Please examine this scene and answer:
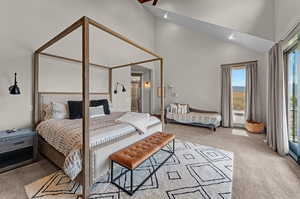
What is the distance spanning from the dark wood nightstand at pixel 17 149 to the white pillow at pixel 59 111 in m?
0.54

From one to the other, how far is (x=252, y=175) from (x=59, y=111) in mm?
3838

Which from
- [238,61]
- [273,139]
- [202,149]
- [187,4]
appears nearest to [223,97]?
[238,61]

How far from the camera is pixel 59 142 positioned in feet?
6.79

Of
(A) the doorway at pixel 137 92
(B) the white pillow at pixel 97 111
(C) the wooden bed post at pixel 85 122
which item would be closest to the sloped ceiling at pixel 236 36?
(A) the doorway at pixel 137 92

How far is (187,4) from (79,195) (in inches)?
208

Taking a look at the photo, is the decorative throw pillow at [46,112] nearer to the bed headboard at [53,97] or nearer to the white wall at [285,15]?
the bed headboard at [53,97]

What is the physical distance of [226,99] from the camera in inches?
204

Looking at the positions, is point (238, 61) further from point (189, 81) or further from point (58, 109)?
point (58, 109)

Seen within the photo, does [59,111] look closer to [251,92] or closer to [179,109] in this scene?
[179,109]

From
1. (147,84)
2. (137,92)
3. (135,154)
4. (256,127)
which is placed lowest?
(256,127)

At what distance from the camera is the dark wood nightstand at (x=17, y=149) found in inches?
86.4

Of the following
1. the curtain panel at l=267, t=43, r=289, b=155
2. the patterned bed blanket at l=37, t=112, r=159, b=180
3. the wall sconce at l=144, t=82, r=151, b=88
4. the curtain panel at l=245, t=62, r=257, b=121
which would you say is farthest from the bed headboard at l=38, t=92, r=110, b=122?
the curtain panel at l=245, t=62, r=257, b=121

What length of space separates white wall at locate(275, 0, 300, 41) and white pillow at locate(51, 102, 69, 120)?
15.5ft

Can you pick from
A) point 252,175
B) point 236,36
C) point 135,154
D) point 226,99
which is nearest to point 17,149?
point 135,154
